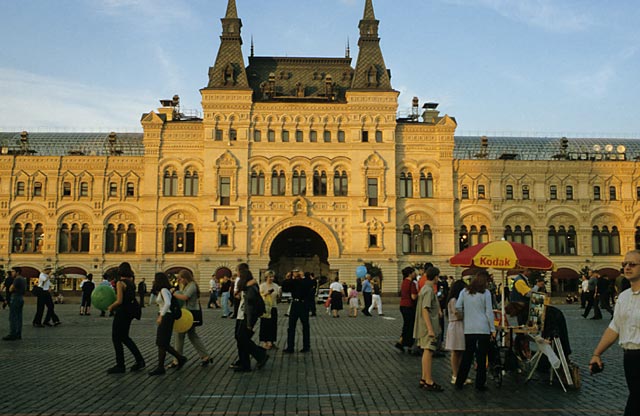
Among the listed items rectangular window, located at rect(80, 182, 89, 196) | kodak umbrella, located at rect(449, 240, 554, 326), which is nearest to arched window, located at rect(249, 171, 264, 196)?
rectangular window, located at rect(80, 182, 89, 196)

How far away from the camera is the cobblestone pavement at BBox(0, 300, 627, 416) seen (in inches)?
406

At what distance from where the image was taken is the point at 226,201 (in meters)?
55.3

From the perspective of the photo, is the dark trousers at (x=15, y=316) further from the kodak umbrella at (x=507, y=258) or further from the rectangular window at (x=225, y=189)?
the rectangular window at (x=225, y=189)

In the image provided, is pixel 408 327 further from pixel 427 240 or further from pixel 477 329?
pixel 427 240

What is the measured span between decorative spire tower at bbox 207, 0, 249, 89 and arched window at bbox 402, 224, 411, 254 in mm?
18522

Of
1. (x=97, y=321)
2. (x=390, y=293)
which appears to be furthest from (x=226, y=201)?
(x=97, y=321)

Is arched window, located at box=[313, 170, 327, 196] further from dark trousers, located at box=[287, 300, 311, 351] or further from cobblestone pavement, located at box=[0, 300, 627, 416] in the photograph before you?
dark trousers, located at box=[287, 300, 311, 351]

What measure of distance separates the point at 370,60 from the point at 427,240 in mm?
16777

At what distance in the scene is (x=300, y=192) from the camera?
55750 millimetres

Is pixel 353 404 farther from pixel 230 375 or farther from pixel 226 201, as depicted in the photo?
pixel 226 201

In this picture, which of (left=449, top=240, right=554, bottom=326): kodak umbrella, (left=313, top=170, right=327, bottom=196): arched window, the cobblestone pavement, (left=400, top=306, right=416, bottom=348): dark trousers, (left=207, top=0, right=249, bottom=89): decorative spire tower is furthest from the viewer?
(left=207, top=0, right=249, bottom=89): decorative spire tower

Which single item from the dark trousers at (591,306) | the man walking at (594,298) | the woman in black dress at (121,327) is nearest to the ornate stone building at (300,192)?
the dark trousers at (591,306)

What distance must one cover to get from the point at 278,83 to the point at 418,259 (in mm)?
20219

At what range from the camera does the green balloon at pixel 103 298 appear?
1568 centimetres
